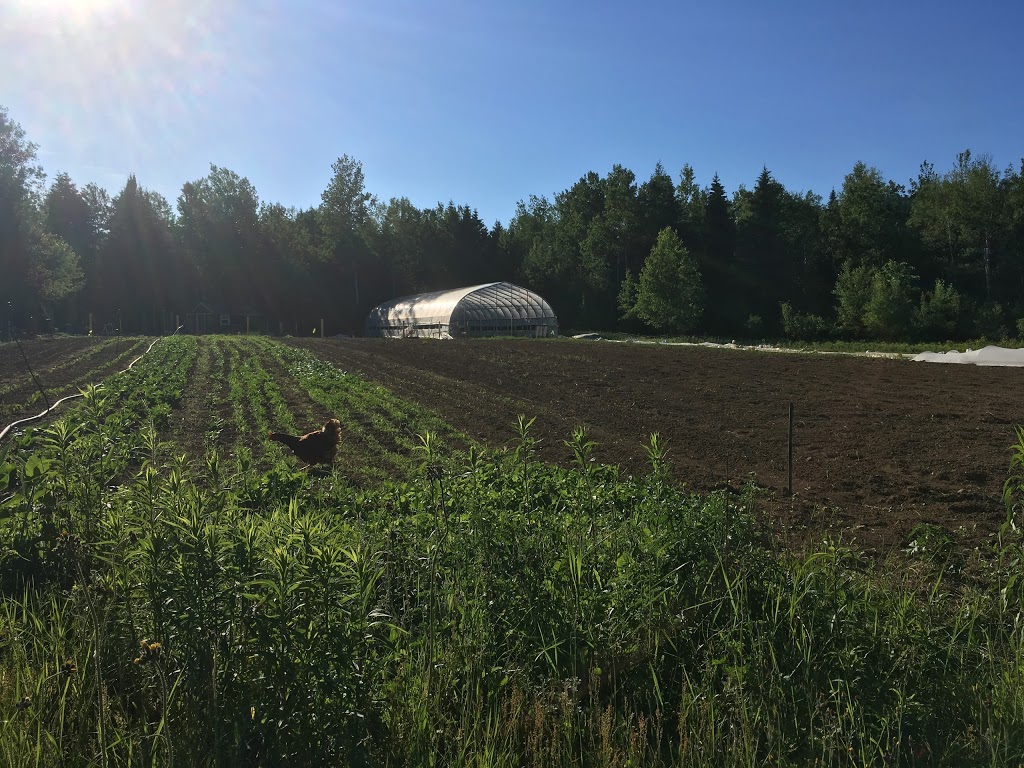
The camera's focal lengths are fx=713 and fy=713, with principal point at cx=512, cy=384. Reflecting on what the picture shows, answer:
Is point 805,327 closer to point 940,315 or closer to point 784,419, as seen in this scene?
point 940,315

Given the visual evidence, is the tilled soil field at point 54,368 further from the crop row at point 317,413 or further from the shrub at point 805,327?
the shrub at point 805,327

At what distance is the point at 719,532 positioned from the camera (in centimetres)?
393

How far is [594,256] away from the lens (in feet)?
191

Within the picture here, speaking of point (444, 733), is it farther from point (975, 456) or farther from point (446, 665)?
point (975, 456)

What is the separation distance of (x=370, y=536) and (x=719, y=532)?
6.69 ft

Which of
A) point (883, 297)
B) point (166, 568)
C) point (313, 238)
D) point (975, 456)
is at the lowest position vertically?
point (975, 456)

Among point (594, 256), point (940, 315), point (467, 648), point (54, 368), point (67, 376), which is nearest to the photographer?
point (467, 648)

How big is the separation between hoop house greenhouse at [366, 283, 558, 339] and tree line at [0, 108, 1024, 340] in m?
8.08

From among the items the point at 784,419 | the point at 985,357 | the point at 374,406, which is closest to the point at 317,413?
the point at 374,406

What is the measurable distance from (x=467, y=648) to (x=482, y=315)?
37.9 m

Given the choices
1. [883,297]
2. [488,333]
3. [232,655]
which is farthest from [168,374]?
[883,297]

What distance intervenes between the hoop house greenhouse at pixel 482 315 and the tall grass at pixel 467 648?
35475 millimetres

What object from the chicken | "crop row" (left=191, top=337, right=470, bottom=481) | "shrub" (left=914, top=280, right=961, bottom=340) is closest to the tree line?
"shrub" (left=914, top=280, right=961, bottom=340)

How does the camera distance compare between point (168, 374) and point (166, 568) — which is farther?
point (168, 374)
